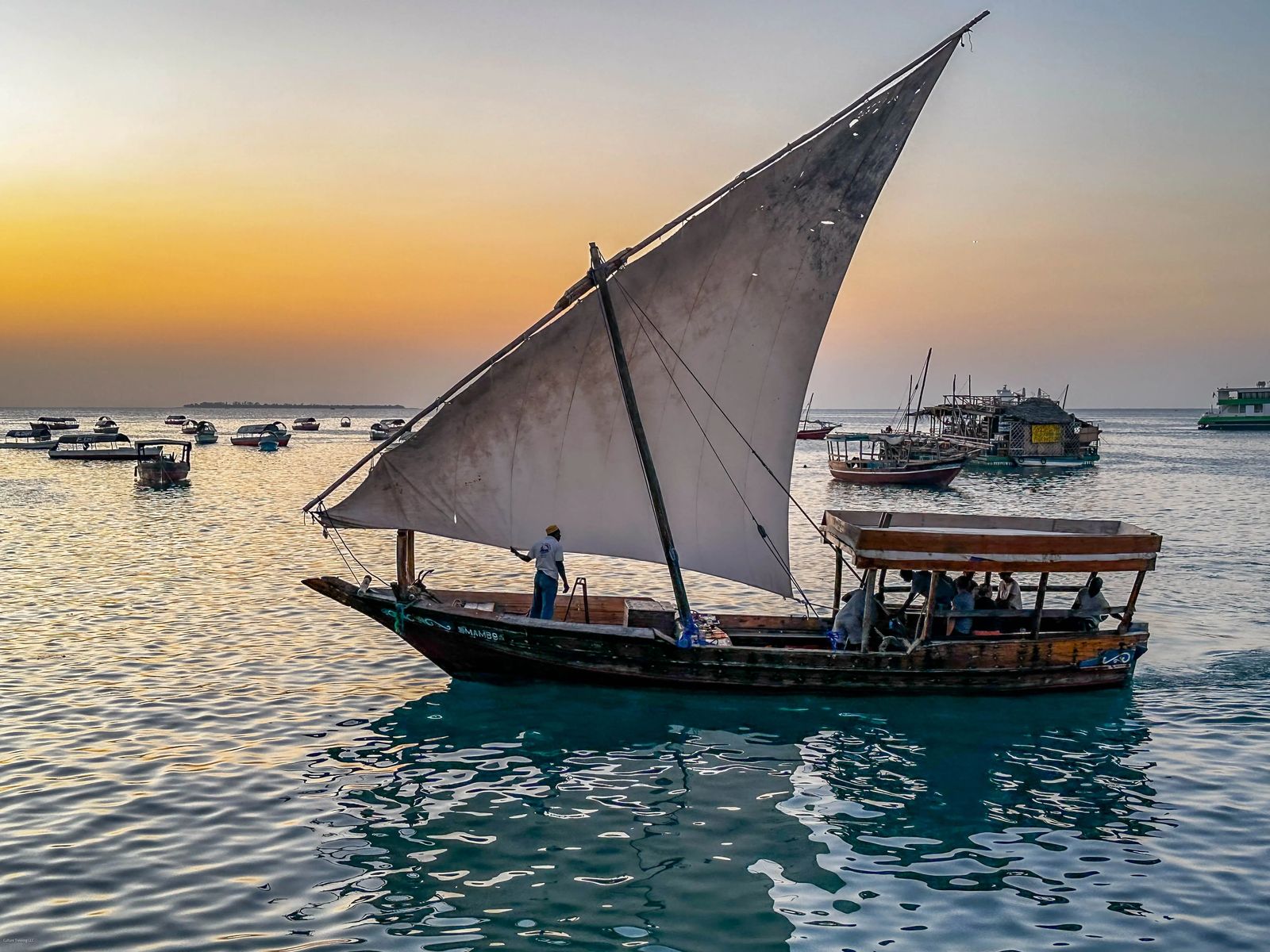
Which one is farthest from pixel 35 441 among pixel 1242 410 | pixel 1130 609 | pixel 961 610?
pixel 1242 410

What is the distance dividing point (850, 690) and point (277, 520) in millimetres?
33934

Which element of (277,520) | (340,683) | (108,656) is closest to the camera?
(340,683)

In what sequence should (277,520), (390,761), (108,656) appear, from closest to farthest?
(390,761)
(108,656)
(277,520)

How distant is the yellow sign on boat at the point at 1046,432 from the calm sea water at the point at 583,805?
211 feet

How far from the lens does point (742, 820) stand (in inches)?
476

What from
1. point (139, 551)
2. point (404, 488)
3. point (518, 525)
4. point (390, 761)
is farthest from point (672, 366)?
point (139, 551)

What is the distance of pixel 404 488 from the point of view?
16.2m

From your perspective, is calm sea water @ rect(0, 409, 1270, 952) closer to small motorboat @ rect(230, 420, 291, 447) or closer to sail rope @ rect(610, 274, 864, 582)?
sail rope @ rect(610, 274, 864, 582)

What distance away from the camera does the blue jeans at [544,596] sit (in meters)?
16.6

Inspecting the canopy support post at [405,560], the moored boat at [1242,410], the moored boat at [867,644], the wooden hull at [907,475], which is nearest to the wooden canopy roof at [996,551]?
the moored boat at [867,644]

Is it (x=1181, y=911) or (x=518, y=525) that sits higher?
(x=518, y=525)

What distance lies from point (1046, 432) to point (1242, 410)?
120m

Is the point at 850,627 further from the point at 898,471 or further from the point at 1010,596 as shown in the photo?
the point at 898,471

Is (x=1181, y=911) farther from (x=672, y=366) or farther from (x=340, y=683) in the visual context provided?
(x=340, y=683)
